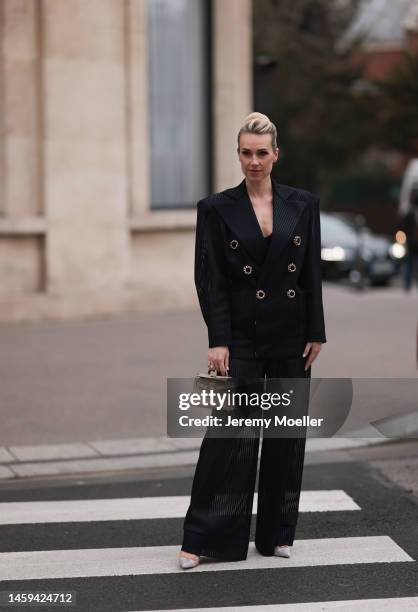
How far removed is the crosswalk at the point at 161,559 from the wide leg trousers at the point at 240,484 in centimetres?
12

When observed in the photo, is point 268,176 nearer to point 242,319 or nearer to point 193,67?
point 242,319

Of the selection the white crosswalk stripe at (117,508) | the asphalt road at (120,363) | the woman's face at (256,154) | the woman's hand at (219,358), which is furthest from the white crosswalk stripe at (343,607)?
the asphalt road at (120,363)

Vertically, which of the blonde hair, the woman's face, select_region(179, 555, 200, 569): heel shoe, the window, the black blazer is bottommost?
select_region(179, 555, 200, 569): heel shoe

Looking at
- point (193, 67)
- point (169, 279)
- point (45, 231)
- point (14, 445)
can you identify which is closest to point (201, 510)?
point (14, 445)

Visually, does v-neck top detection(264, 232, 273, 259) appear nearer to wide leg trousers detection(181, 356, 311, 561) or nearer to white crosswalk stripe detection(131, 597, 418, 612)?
wide leg trousers detection(181, 356, 311, 561)

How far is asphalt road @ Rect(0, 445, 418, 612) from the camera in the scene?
16.1 feet

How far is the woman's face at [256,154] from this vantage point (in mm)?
4957

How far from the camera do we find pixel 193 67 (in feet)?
52.1

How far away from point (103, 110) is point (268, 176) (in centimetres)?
981

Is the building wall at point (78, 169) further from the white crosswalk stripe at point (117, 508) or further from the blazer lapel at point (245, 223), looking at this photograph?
the blazer lapel at point (245, 223)

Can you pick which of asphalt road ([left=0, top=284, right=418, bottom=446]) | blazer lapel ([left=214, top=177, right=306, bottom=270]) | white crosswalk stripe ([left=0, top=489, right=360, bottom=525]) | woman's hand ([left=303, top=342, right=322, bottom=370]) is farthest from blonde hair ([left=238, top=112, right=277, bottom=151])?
asphalt road ([left=0, top=284, right=418, bottom=446])

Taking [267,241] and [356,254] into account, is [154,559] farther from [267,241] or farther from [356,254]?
[356,254]

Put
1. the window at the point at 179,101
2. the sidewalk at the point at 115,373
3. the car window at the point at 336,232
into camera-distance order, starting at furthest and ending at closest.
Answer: the car window at the point at 336,232 → the window at the point at 179,101 → the sidewalk at the point at 115,373

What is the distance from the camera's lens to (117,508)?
646cm
